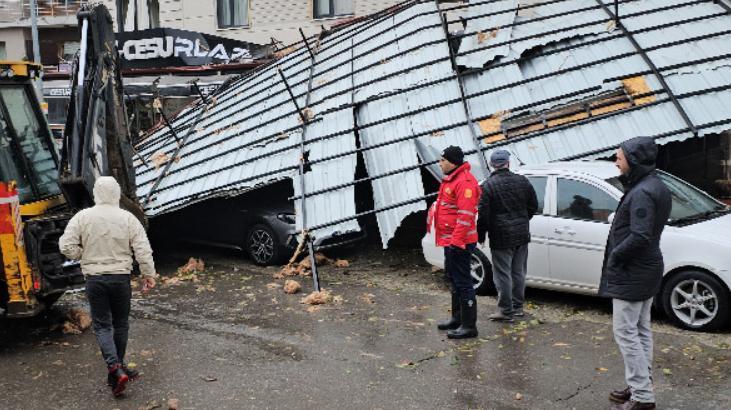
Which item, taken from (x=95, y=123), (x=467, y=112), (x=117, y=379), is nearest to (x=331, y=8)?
(x=467, y=112)

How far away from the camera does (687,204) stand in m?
8.00

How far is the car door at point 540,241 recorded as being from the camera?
8.41 metres

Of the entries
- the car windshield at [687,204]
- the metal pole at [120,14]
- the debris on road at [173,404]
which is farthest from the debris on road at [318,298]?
the metal pole at [120,14]

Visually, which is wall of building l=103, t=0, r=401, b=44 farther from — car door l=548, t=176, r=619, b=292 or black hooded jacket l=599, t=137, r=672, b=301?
black hooded jacket l=599, t=137, r=672, b=301

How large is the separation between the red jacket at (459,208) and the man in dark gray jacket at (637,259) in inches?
74.8

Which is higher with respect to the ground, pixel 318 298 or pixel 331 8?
pixel 331 8

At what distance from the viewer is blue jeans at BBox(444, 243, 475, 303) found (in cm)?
719

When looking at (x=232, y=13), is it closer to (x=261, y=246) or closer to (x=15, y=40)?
(x=261, y=246)

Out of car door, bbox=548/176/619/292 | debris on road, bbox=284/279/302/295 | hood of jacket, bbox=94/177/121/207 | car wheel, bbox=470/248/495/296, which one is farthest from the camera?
debris on road, bbox=284/279/302/295

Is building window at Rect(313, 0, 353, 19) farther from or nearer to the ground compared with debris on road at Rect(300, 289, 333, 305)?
farther from the ground

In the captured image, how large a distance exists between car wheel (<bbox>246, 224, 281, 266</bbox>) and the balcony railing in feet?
110

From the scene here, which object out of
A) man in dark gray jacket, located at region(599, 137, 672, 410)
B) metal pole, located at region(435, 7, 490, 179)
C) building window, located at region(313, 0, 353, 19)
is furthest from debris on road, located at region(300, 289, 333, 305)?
building window, located at region(313, 0, 353, 19)

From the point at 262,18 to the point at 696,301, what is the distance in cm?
2108

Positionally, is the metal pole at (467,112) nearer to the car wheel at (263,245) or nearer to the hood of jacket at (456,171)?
the hood of jacket at (456,171)
